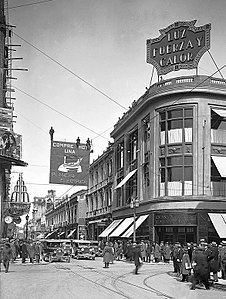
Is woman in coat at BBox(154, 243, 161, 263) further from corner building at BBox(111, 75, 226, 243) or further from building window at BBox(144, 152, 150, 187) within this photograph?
building window at BBox(144, 152, 150, 187)

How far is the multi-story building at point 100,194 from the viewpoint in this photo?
58219mm

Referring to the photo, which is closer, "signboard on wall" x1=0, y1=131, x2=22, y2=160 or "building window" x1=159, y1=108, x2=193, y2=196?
"signboard on wall" x1=0, y1=131, x2=22, y2=160

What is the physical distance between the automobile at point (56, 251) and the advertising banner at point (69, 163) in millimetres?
14302

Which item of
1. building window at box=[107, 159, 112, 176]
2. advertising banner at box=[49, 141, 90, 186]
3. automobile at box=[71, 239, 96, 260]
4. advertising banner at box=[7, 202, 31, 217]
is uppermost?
building window at box=[107, 159, 112, 176]

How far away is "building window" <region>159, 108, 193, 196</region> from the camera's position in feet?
130

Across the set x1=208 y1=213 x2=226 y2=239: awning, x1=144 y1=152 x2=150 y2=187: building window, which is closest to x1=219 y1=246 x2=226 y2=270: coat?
x1=208 y1=213 x2=226 y2=239: awning

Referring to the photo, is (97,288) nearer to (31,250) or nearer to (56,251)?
(31,250)

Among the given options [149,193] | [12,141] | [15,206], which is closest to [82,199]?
[15,206]

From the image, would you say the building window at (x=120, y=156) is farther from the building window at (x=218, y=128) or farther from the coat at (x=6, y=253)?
the coat at (x=6, y=253)

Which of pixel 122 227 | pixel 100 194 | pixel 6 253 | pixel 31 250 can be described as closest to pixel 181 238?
pixel 122 227

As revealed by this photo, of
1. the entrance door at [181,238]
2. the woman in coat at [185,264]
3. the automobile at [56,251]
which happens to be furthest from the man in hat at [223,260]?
the entrance door at [181,238]

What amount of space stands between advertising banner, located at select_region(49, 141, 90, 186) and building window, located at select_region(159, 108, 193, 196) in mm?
18480

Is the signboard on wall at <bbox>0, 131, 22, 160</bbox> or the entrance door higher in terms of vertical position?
the signboard on wall at <bbox>0, 131, 22, 160</bbox>

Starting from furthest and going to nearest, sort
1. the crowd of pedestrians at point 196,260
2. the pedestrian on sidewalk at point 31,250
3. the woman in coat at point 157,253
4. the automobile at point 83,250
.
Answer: the automobile at point 83,250 → the woman in coat at point 157,253 → the pedestrian on sidewalk at point 31,250 → the crowd of pedestrians at point 196,260
